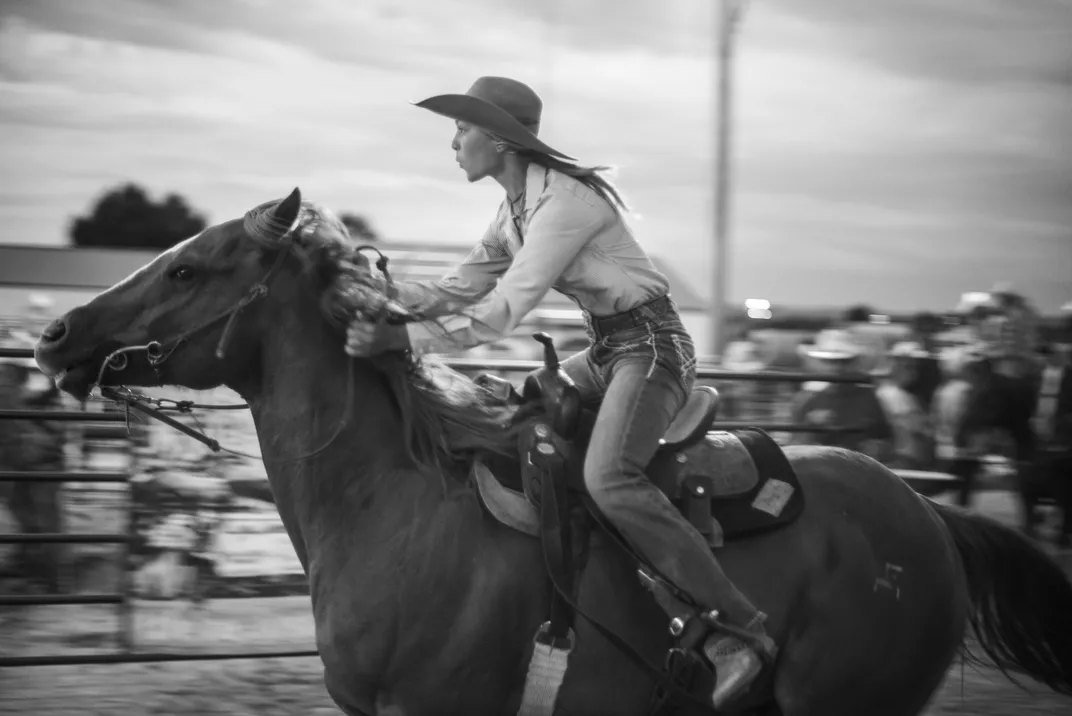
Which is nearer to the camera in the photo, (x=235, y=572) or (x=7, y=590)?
(x=7, y=590)

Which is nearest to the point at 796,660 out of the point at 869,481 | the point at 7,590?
the point at 869,481

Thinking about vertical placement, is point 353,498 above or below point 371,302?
below

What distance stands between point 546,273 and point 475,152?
49cm

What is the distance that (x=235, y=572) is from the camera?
626 centimetres

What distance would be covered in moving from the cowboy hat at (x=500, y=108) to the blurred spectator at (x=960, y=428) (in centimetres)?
665

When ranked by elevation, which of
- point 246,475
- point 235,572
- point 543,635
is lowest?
point 235,572

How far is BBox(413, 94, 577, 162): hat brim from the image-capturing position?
330cm

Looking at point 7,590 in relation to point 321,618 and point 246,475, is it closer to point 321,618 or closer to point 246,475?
point 246,475

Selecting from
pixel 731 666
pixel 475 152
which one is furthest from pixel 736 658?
pixel 475 152

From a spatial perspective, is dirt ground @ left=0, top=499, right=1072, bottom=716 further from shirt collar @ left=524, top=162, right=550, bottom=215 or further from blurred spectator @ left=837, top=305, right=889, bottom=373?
blurred spectator @ left=837, top=305, right=889, bottom=373

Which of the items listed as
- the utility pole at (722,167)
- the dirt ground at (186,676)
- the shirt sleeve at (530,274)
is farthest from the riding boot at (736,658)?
the utility pole at (722,167)

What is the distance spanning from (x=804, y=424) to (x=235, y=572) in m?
3.37

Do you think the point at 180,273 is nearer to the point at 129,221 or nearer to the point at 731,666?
the point at 731,666

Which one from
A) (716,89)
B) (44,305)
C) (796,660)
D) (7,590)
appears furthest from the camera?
(716,89)
